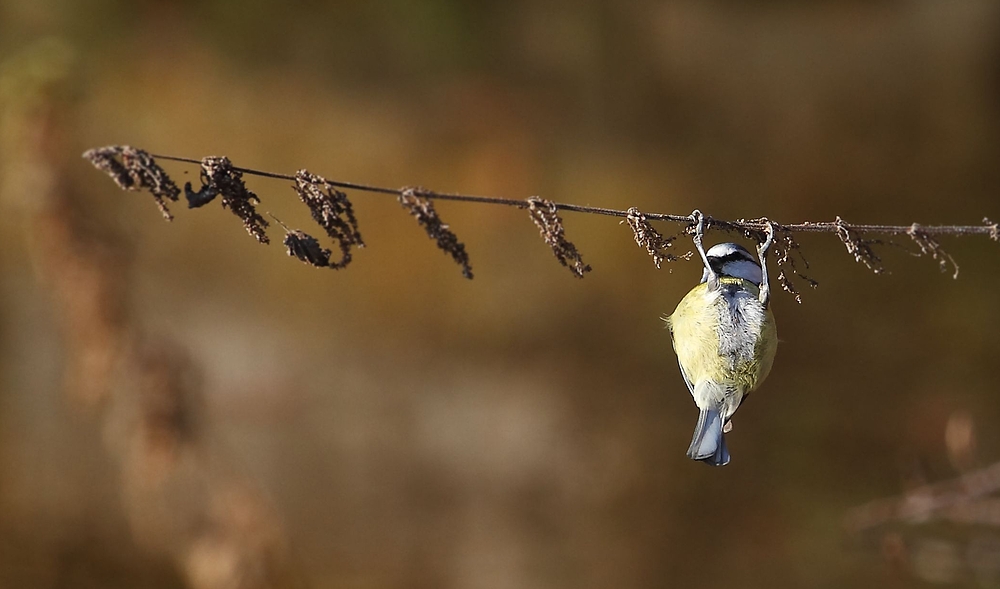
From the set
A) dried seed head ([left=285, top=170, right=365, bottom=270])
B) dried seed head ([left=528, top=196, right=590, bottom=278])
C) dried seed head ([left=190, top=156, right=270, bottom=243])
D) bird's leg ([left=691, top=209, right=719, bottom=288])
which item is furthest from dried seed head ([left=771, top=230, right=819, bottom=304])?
dried seed head ([left=190, top=156, right=270, bottom=243])

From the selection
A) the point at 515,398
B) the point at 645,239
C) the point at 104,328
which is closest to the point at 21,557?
the point at 104,328

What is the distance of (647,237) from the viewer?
128cm

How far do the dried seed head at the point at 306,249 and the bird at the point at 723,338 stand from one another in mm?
775

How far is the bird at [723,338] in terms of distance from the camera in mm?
1740

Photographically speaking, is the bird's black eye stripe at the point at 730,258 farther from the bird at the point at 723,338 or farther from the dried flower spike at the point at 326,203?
the dried flower spike at the point at 326,203

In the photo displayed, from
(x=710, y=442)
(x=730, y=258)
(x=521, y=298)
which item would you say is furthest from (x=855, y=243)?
(x=521, y=298)

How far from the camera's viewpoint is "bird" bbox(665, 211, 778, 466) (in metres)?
1.74

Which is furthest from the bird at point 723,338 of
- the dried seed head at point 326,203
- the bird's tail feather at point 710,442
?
the dried seed head at point 326,203

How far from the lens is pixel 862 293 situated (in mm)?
4664

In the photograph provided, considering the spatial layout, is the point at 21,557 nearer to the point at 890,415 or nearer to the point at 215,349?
the point at 215,349

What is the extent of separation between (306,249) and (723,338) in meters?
0.90

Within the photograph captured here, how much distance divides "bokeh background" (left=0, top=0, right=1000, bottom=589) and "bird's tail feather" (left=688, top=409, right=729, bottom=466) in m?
2.64

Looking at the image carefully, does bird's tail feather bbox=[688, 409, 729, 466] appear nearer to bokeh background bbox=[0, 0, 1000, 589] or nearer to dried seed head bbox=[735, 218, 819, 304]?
dried seed head bbox=[735, 218, 819, 304]

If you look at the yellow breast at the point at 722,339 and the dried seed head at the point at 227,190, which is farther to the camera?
the yellow breast at the point at 722,339
